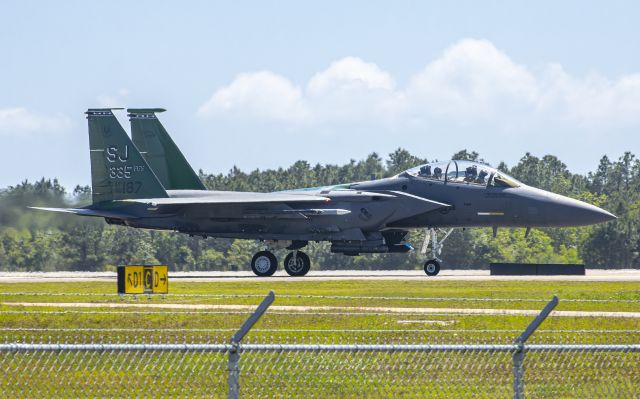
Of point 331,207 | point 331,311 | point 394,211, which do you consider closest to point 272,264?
point 331,207

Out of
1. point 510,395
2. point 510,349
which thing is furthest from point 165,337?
point 510,349

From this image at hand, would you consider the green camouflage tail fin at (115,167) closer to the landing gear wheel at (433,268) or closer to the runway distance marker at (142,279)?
the landing gear wheel at (433,268)

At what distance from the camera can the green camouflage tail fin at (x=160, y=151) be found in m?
→ 41.5

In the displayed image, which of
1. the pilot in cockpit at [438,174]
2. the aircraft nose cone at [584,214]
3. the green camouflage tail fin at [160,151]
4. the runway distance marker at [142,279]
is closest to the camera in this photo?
the runway distance marker at [142,279]

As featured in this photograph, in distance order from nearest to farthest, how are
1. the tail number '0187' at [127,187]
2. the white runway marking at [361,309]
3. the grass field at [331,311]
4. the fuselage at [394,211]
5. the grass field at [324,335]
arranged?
the grass field at [324,335], the grass field at [331,311], the white runway marking at [361,309], the fuselage at [394,211], the tail number '0187' at [127,187]

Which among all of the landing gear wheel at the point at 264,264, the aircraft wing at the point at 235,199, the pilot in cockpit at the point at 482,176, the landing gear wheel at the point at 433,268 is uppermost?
the pilot in cockpit at the point at 482,176

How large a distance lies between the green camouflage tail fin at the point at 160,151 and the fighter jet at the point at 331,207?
345 cm

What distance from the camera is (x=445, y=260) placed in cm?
6919

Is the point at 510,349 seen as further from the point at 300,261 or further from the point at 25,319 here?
the point at 300,261

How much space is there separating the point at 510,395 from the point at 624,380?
1539mm

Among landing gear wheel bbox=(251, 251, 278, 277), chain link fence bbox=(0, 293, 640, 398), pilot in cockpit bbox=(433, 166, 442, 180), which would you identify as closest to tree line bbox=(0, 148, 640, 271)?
landing gear wheel bbox=(251, 251, 278, 277)

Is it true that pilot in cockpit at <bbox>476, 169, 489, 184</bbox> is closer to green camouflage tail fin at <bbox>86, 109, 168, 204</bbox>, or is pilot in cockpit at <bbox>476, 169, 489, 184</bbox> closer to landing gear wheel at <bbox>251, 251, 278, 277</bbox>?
landing gear wheel at <bbox>251, 251, 278, 277</bbox>

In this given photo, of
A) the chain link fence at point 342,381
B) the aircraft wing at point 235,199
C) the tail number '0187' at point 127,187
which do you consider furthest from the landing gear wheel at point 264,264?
the chain link fence at point 342,381

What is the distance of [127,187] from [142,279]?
431 inches
